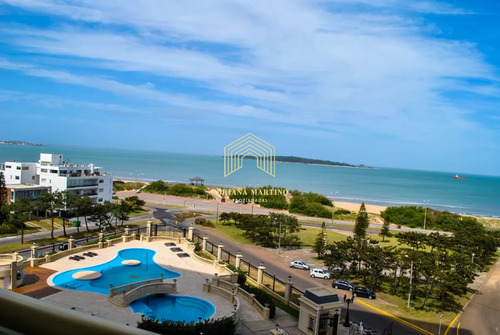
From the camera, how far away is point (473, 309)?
27.2 meters

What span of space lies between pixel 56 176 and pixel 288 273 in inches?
1403

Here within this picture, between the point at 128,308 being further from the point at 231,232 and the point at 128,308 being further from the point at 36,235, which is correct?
the point at 231,232

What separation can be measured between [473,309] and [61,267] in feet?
104

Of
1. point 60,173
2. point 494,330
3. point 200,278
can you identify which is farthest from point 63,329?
point 60,173

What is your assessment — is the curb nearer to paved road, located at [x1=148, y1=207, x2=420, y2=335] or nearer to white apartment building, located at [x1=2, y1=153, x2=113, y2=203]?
paved road, located at [x1=148, y1=207, x2=420, y2=335]

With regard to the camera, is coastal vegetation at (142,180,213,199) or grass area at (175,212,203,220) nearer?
grass area at (175,212,203,220)

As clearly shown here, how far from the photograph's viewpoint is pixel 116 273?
27531 mm

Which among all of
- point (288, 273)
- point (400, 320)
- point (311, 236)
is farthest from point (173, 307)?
point (311, 236)

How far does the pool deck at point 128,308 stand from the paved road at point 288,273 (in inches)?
245

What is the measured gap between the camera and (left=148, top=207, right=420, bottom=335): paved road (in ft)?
74.7

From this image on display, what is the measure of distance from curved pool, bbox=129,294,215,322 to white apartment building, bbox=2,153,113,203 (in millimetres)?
32640

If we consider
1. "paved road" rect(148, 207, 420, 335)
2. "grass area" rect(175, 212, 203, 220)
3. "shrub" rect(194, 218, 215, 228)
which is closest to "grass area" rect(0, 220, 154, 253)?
"shrub" rect(194, 218, 215, 228)

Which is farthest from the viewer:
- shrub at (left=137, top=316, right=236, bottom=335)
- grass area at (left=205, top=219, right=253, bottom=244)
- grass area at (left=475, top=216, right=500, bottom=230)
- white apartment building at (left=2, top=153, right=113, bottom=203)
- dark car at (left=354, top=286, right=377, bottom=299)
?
grass area at (left=475, top=216, right=500, bottom=230)

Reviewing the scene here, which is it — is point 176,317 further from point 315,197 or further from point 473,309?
point 315,197
